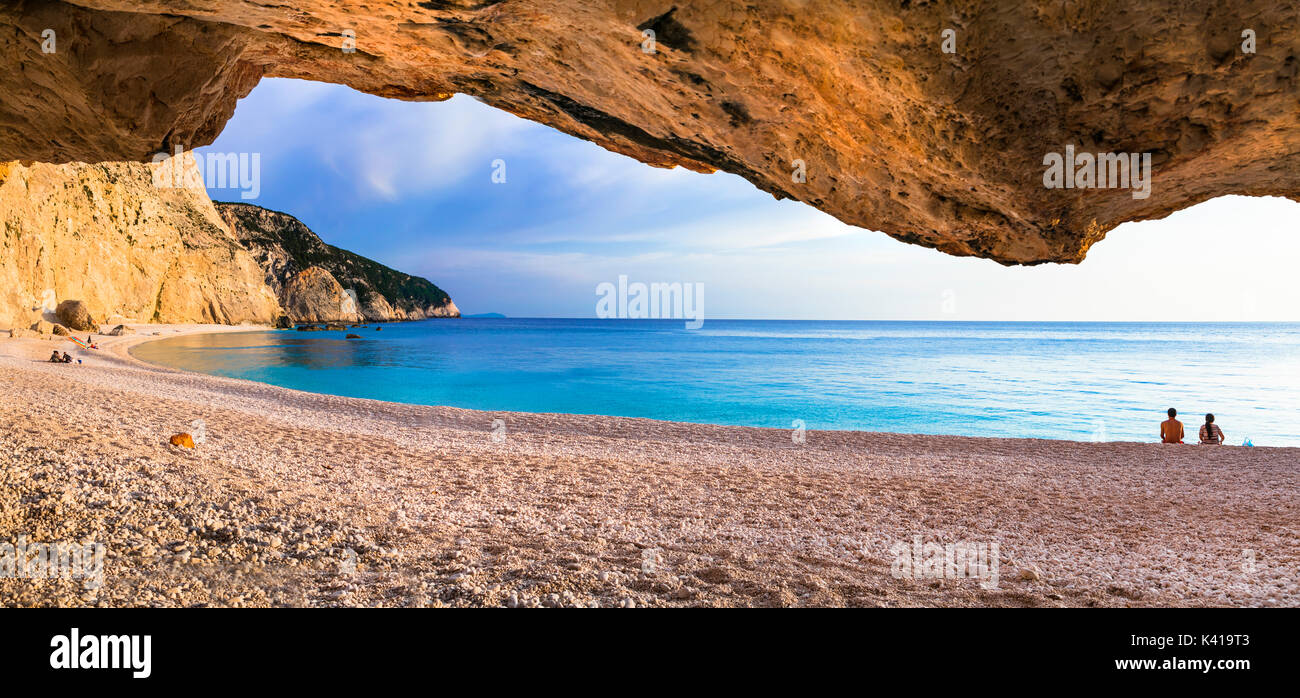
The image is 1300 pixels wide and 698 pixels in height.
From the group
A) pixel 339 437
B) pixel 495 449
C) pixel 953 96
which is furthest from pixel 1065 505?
pixel 339 437

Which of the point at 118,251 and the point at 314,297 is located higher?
the point at 118,251

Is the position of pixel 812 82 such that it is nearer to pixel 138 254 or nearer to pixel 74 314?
pixel 74 314

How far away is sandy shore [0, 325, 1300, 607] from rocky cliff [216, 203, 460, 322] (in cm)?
9189

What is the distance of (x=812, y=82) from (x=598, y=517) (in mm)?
4833

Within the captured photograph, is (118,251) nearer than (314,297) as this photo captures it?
Yes

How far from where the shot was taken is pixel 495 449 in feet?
35.7

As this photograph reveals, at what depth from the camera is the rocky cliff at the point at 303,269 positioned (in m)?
91.4

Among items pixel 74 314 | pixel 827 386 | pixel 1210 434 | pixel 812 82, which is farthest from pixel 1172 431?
pixel 74 314

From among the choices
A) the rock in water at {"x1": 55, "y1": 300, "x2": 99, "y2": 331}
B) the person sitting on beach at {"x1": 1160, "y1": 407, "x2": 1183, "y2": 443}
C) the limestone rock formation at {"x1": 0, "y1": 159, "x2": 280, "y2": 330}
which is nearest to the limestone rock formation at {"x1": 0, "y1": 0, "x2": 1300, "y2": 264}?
the person sitting on beach at {"x1": 1160, "y1": 407, "x2": 1183, "y2": 443}

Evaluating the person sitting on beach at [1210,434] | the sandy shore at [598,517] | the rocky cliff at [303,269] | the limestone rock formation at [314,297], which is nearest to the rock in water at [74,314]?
the sandy shore at [598,517]

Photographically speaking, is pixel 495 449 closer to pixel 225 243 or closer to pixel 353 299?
pixel 225 243

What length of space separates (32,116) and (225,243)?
72926 mm

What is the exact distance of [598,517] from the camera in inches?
255

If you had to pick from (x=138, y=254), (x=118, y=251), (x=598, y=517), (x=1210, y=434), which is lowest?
(x=1210, y=434)
